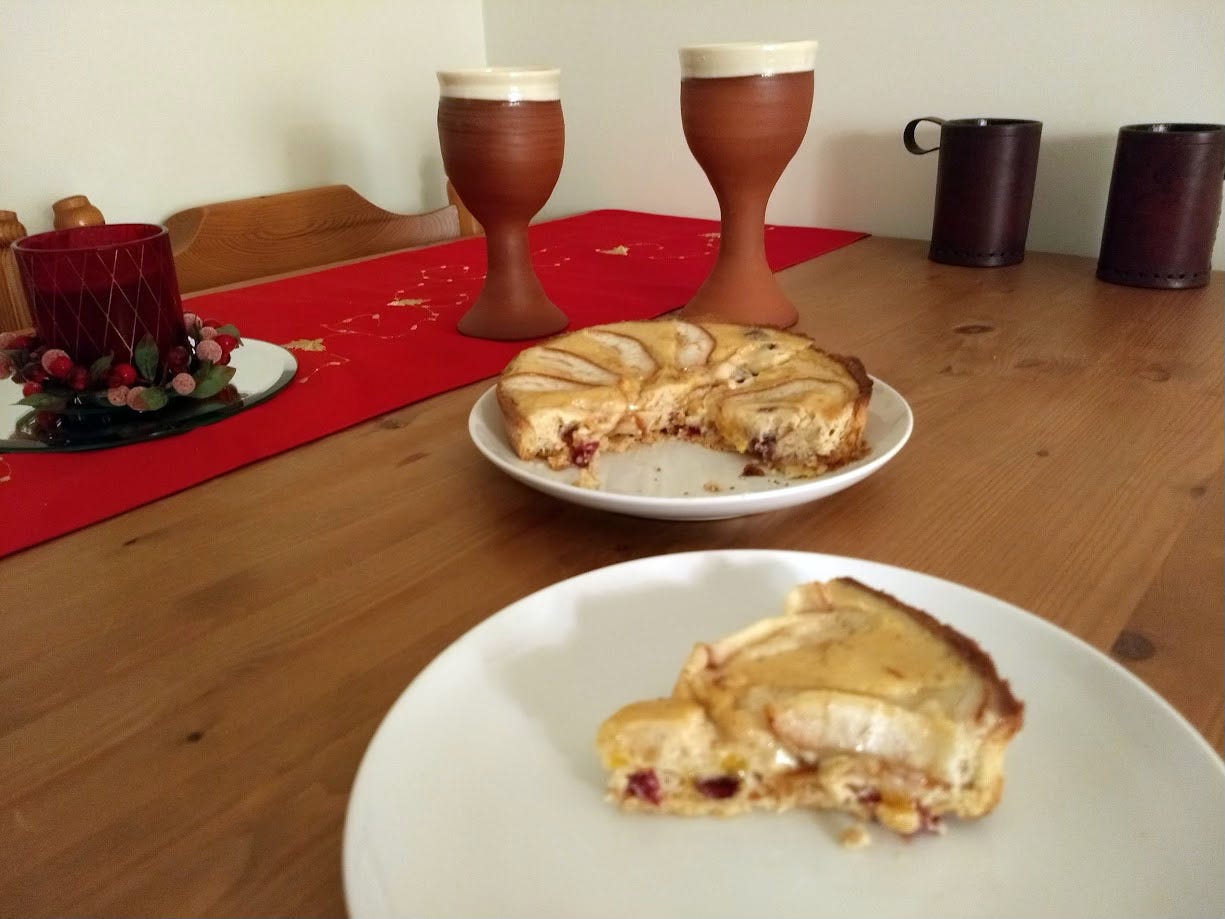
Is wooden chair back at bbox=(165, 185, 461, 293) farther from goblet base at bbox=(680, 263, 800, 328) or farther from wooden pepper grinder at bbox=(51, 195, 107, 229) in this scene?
goblet base at bbox=(680, 263, 800, 328)

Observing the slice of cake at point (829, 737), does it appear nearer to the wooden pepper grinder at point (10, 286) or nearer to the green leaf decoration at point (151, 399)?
the green leaf decoration at point (151, 399)

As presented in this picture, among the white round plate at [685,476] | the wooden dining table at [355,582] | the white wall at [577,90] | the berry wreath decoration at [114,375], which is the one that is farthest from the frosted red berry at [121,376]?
the white wall at [577,90]

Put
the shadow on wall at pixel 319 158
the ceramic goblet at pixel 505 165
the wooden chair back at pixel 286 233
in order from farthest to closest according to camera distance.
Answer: the shadow on wall at pixel 319 158
the wooden chair back at pixel 286 233
the ceramic goblet at pixel 505 165

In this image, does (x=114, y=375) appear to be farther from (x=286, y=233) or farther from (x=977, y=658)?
(x=286, y=233)

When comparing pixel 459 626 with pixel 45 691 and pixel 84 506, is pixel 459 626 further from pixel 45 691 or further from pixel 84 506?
pixel 84 506

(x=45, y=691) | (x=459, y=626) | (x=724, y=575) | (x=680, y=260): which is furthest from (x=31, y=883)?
(x=680, y=260)

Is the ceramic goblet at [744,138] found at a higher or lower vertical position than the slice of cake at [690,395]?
higher

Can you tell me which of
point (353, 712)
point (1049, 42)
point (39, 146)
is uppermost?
point (1049, 42)
